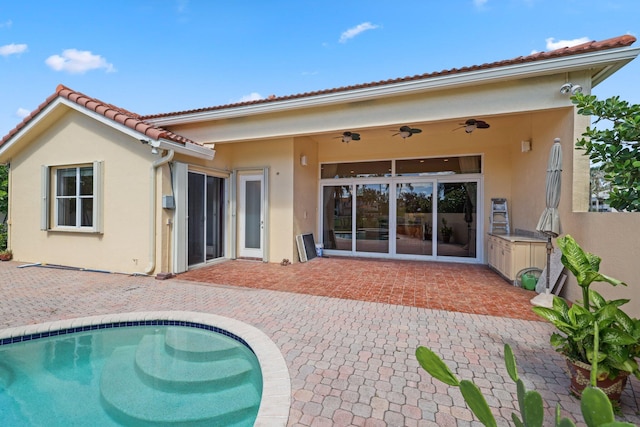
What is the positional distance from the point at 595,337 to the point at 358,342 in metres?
2.59

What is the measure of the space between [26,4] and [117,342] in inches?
453

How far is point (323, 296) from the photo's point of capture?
21.5 feet

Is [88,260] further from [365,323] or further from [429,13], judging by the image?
[429,13]

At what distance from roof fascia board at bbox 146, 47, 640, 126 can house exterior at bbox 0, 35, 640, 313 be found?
23mm

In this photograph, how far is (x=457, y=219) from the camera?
34.3 feet

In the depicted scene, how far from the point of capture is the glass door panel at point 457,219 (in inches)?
406

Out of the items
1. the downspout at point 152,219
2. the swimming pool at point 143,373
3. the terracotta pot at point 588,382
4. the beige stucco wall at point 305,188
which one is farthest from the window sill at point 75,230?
the terracotta pot at point 588,382

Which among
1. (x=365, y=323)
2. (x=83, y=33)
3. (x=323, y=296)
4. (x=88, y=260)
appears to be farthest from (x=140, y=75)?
(x=365, y=323)

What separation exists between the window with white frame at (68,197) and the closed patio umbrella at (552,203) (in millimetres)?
11395

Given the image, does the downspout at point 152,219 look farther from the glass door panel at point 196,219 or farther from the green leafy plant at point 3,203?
the green leafy plant at point 3,203

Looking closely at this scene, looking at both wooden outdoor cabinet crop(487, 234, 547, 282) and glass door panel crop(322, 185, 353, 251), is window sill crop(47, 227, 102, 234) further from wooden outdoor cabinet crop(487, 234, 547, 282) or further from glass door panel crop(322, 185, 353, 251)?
wooden outdoor cabinet crop(487, 234, 547, 282)

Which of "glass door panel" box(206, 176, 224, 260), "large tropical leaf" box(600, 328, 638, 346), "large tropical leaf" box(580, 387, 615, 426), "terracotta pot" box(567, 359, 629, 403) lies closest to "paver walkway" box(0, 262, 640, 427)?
"terracotta pot" box(567, 359, 629, 403)

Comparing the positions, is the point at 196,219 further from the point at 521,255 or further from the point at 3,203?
the point at 3,203

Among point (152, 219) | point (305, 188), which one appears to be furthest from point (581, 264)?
point (152, 219)
